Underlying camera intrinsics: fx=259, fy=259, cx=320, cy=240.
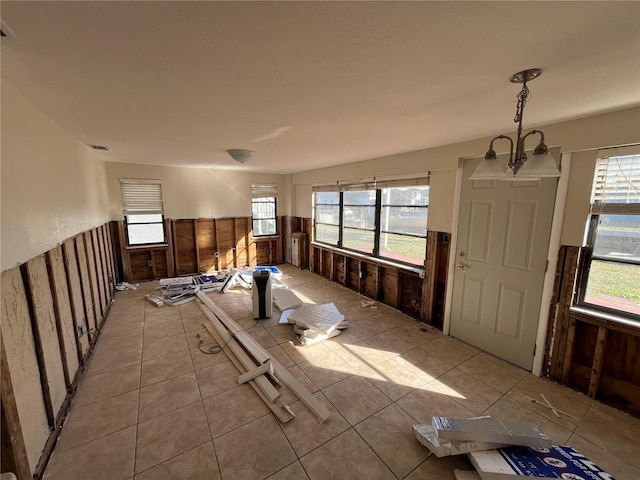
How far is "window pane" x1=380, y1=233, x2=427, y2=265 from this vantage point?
409cm

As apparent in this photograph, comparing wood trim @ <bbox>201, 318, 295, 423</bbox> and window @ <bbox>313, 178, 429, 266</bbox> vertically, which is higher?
window @ <bbox>313, 178, 429, 266</bbox>

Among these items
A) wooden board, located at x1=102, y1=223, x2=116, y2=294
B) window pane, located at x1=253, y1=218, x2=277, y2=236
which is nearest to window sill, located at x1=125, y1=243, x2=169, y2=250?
wooden board, located at x1=102, y1=223, x2=116, y2=294

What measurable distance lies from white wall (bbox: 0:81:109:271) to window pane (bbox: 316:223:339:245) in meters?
4.30

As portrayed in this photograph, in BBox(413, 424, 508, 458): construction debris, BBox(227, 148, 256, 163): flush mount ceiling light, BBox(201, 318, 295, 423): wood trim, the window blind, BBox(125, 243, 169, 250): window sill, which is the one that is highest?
BBox(227, 148, 256, 163): flush mount ceiling light

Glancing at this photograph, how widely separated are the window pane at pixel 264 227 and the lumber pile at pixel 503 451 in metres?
5.98

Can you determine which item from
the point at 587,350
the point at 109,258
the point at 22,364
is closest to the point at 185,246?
the point at 109,258

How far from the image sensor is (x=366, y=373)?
2.77 meters

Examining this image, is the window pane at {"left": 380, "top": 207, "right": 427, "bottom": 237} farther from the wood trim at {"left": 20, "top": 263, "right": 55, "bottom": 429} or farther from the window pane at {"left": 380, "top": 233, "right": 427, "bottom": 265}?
the wood trim at {"left": 20, "top": 263, "right": 55, "bottom": 429}

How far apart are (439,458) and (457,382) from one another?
3.13 ft

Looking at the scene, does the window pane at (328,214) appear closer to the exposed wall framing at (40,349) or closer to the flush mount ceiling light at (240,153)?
the flush mount ceiling light at (240,153)

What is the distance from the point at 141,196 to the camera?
558 cm

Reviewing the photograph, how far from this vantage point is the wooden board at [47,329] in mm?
1845

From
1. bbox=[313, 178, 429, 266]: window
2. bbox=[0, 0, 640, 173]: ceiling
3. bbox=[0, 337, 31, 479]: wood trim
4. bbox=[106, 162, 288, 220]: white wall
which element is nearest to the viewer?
bbox=[0, 0, 640, 173]: ceiling

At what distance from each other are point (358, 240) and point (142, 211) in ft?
15.4
